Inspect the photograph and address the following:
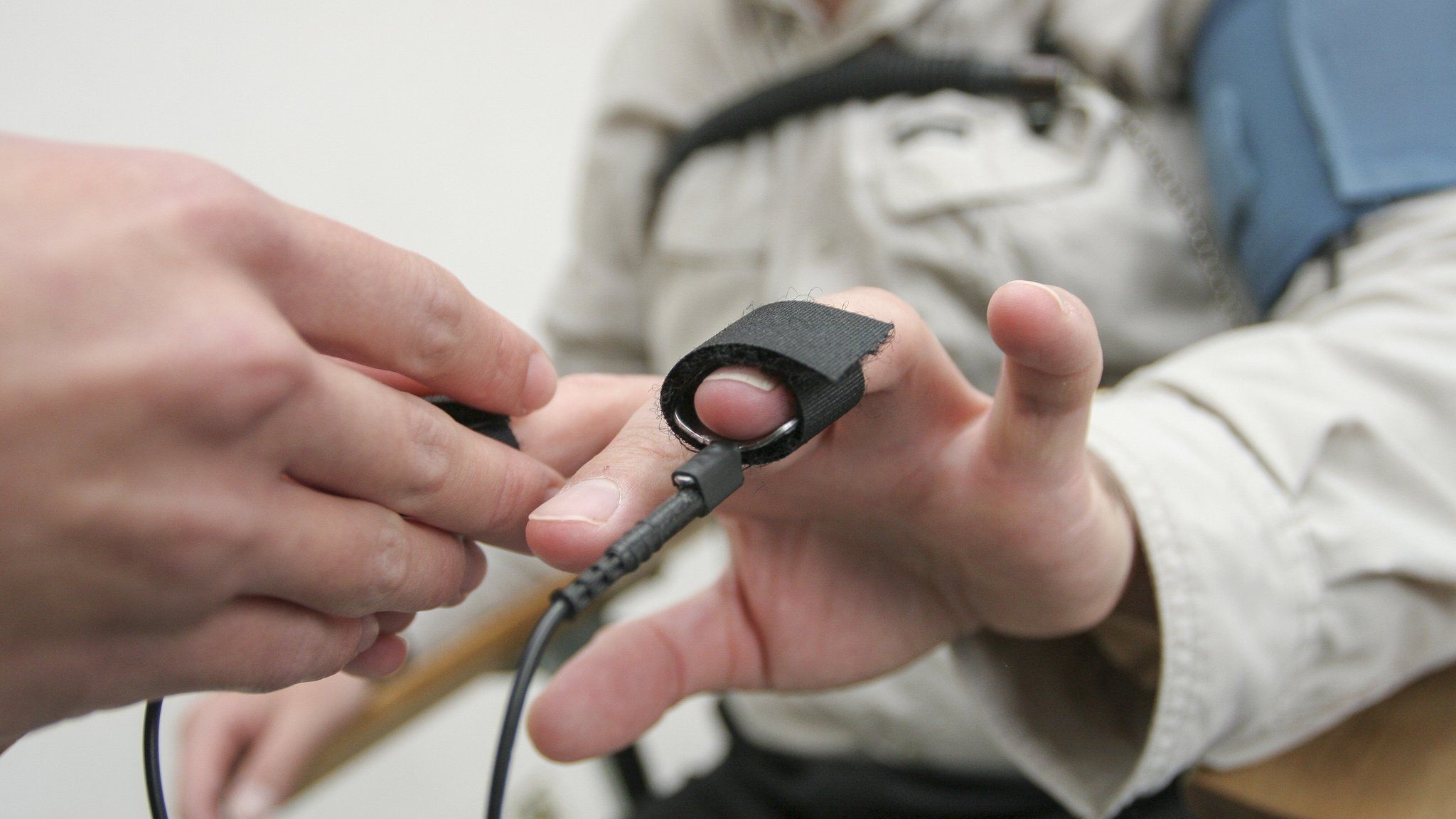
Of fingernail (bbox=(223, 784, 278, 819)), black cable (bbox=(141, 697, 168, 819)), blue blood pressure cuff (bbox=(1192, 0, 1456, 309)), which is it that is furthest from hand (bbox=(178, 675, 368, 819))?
blue blood pressure cuff (bbox=(1192, 0, 1456, 309))

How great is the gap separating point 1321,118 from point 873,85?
0.32 metres

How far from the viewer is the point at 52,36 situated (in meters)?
0.64

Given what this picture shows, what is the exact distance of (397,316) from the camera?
258mm

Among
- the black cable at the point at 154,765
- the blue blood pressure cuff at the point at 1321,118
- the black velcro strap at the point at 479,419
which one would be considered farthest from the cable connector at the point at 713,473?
Answer: the blue blood pressure cuff at the point at 1321,118

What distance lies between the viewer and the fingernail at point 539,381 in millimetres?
312

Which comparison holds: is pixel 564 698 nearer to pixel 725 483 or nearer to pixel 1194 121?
pixel 725 483

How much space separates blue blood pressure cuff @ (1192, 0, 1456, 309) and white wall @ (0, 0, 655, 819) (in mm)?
566

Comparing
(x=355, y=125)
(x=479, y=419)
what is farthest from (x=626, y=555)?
(x=355, y=125)

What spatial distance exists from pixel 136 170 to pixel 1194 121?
761 mm

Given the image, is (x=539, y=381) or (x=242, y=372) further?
(x=539, y=381)

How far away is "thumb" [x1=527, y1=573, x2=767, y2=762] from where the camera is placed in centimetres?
39

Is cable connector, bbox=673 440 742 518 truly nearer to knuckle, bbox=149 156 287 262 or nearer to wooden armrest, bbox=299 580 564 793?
knuckle, bbox=149 156 287 262

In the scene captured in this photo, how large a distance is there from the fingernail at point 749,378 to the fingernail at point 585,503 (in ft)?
0.16

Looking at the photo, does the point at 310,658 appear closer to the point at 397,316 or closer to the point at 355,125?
the point at 397,316
